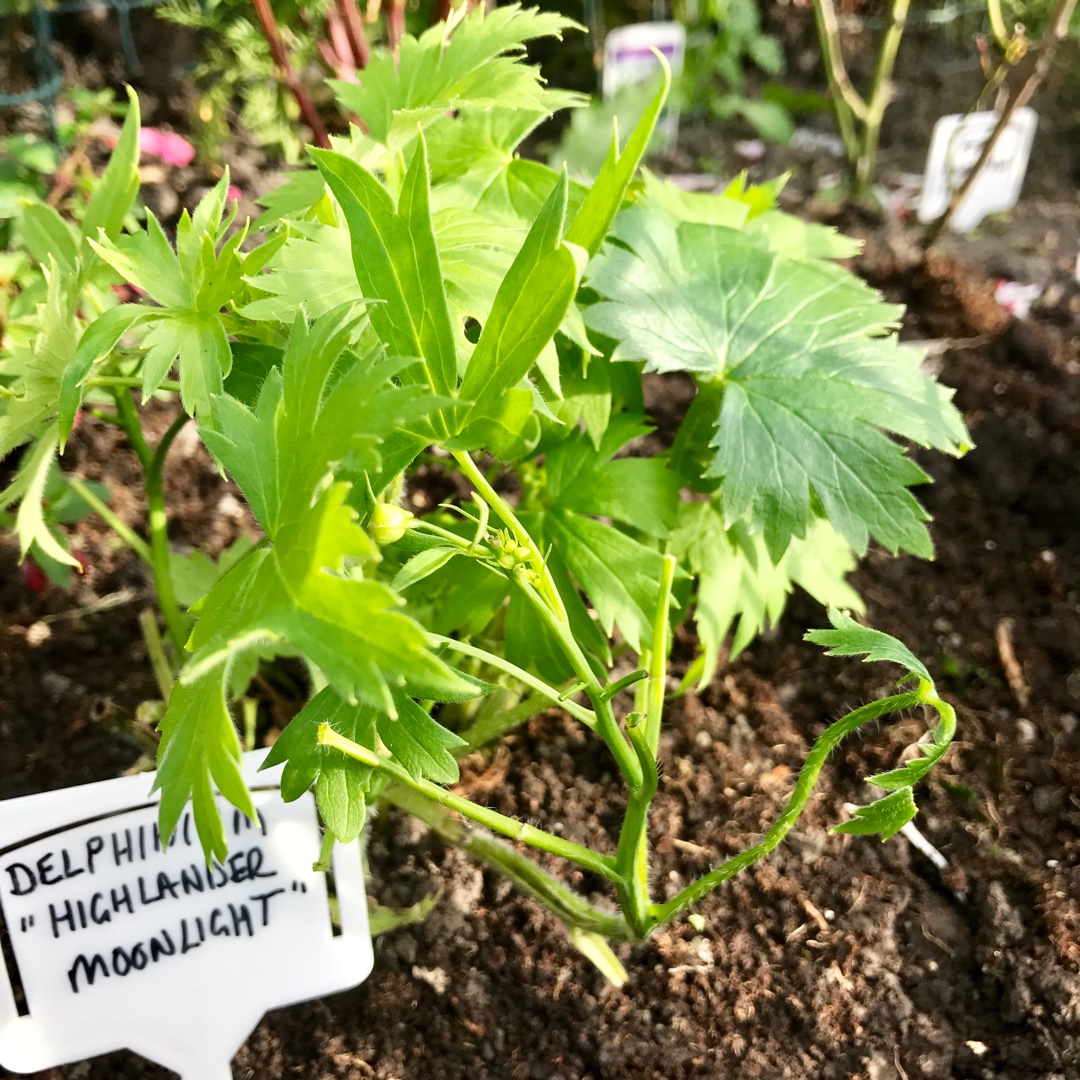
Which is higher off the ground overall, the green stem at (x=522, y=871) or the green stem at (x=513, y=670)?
the green stem at (x=513, y=670)

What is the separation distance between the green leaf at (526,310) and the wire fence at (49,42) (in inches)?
60.3

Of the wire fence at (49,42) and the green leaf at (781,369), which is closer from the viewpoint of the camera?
the green leaf at (781,369)

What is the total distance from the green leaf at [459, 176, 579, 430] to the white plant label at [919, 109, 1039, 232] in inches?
57.1

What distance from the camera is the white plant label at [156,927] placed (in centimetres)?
77

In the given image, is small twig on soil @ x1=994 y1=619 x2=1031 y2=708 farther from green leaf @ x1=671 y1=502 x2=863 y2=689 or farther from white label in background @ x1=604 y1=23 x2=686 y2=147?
white label in background @ x1=604 y1=23 x2=686 y2=147

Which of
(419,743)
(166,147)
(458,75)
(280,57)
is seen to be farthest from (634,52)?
(419,743)

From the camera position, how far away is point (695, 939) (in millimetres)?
921

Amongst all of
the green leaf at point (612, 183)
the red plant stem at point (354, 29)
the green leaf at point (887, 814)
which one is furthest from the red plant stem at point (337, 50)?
the green leaf at point (887, 814)

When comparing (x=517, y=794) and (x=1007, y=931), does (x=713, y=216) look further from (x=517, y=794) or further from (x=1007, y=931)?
(x=1007, y=931)

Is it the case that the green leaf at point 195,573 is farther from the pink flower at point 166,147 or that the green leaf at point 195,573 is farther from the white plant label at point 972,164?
the white plant label at point 972,164

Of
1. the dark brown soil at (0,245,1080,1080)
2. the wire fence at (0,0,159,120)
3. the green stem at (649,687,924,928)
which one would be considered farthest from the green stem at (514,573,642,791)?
the wire fence at (0,0,159,120)

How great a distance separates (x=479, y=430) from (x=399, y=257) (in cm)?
12

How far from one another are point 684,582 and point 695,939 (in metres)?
0.35

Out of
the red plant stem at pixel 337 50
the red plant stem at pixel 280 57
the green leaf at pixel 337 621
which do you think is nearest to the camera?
the green leaf at pixel 337 621
